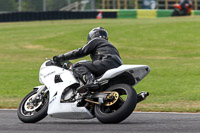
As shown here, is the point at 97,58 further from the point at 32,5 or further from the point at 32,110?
the point at 32,5

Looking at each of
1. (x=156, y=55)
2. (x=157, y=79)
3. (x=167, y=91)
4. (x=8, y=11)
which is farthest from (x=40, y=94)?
(x=8, y=11)

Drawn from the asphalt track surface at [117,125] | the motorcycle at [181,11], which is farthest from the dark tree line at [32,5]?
the asphalt track surface at [117,125]

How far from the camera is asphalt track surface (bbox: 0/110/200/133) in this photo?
726cm

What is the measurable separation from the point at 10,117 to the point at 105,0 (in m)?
61.5

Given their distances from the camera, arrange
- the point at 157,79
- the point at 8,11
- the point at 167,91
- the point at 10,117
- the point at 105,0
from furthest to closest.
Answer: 1. the point at 105,0
2. the point at 8,11
3. the point at 157,79
4. the point at 167,91
5. the point at 10,117

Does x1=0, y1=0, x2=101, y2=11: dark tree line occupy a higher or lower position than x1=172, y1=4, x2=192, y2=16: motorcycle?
higher

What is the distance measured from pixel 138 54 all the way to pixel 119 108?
1820cm

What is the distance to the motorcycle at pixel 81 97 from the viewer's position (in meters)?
7.71

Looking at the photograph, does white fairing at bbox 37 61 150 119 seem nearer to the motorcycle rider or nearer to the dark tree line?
the motorcycle rider

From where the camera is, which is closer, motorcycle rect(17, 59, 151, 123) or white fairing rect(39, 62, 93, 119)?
motorcycle rect(17, 59, 151, 123)

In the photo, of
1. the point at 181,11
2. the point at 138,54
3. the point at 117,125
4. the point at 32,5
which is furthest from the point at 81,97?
the point at 181,11

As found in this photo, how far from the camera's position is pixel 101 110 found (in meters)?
7.86

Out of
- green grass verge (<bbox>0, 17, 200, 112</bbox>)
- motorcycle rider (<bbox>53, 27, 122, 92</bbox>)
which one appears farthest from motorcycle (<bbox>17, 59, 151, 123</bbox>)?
green grass verge (<bbox>0, 17, 200, 112</bbox>)

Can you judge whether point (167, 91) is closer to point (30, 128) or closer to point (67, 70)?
point (67, 70)
